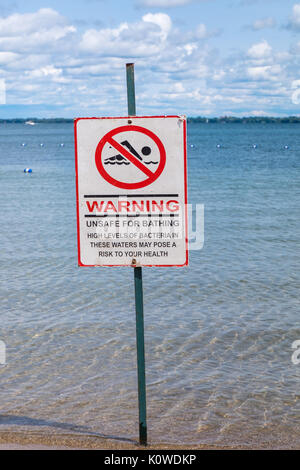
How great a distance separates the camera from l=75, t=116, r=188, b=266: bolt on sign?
19.0ft

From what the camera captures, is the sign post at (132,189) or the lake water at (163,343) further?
the lake water at (163,343)

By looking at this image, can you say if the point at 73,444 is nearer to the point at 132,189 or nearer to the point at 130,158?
the point at 132,189

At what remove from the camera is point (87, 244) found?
607 cm

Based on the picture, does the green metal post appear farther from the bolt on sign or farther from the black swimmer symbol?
the black swimmer symbol

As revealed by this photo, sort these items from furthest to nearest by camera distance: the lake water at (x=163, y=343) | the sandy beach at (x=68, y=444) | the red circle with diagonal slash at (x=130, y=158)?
1. the lake water at (x=163, y=343)
2. the sandy beach at (x=68, y=444)
3. the red circle with diagonal slash at (x=130, y=158)

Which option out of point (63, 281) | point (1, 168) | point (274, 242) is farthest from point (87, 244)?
point (1, 168)

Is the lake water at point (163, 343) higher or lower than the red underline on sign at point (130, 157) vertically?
lower

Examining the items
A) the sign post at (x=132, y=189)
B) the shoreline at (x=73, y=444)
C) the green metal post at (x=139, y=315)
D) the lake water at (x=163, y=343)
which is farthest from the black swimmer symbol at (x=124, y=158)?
the lake water at (x=163, y=343)

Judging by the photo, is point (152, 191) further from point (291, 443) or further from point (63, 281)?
point (63, 281)

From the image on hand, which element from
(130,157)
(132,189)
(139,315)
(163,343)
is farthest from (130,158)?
(163,343)

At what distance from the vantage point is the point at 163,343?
34.4 ft

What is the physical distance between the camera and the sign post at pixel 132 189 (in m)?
5.80

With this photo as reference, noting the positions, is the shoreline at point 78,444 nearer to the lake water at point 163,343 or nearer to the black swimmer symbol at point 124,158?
the lake water at point 163,343
